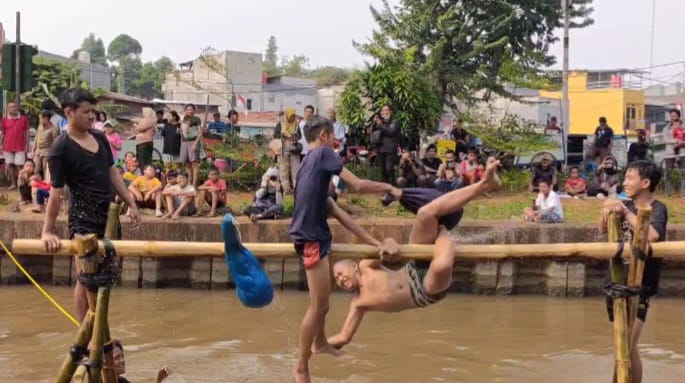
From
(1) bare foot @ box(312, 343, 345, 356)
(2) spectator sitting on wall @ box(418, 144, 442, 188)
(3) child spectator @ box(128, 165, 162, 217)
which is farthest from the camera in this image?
(2) spectator sitting on wall @ box(418, 144, 442, 188)

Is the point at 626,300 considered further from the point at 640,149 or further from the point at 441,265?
the point at 640,149

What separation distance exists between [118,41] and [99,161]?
118 m

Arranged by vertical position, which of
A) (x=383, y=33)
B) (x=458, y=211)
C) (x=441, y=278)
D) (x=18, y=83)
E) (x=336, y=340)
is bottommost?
(x=336, y=340)

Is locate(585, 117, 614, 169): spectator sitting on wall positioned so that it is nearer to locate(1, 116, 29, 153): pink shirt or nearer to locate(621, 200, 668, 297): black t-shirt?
locate(1, 116, 29, 153): pink shirt

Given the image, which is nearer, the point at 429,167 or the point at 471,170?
the point at 471,170

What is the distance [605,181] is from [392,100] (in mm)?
4374

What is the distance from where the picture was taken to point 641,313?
6.42m

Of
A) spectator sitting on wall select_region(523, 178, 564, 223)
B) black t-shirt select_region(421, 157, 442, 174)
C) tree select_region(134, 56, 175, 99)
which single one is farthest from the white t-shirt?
tree select_region(134, 56, 175, 99)

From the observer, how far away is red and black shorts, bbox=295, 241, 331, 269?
6.35m

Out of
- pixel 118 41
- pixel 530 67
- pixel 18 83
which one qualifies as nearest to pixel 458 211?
pixel 18 83

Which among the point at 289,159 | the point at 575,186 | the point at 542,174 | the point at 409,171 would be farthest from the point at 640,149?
the point at 289,159

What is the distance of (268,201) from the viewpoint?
1423cm

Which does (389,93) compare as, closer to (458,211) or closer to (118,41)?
(458,211)

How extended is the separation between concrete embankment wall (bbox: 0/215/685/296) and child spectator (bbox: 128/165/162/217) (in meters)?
0.84
